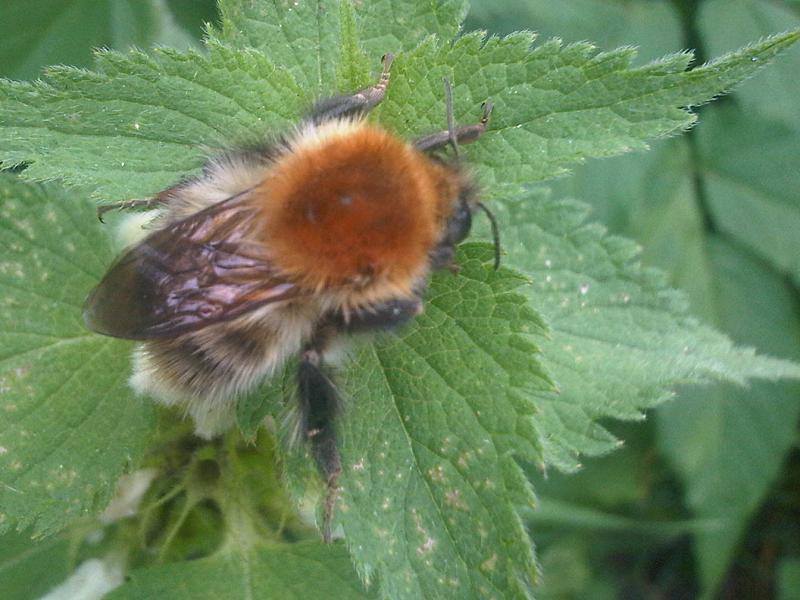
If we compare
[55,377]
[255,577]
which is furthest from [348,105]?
[255,577]

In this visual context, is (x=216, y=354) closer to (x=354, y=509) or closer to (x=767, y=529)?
(x=354, y=509)

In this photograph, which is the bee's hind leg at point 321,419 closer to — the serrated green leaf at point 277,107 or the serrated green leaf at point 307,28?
the serrated green leaf at point 277,107

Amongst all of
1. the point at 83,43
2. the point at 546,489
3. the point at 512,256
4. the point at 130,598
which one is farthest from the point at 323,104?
the point at 546,489

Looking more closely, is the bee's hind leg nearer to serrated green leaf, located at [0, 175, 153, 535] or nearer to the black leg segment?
the black leg segment

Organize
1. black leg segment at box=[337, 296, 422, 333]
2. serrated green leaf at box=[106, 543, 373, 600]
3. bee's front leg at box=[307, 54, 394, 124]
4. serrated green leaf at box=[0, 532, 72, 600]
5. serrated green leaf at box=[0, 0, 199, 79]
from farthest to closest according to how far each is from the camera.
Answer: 1. serrated green leaf at box=[0, 0, 199, 79]
2. serrated green leaf at box=[0, 532, 72, 600]
3. serrated green leaf at box=[106, 543, 373, 600]
4. bee's front leg at box=[307, 54, 394, 124]
5. black leg segment at box=[337, 296, 422, 333]

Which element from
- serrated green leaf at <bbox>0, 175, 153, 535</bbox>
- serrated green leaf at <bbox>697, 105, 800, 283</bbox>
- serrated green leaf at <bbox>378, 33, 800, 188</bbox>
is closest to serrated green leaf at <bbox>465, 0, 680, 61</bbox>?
serrated green leaf at <bbox>697, 105, 800, 283</bbox>

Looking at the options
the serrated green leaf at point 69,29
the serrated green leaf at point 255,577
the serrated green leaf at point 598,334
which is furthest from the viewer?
the serrated green leaf at point 69,29

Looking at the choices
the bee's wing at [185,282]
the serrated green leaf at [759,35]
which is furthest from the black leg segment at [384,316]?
the serrated green leaf at [759,35]
